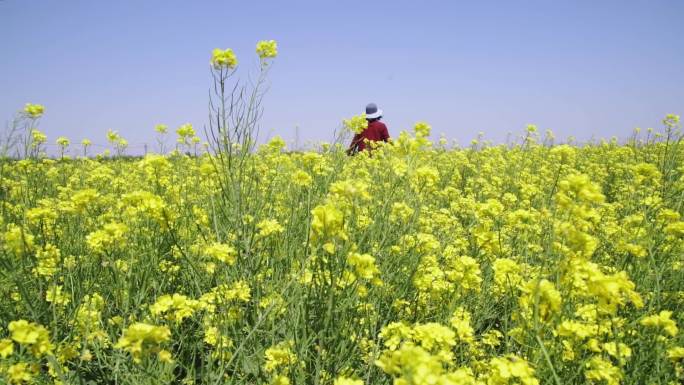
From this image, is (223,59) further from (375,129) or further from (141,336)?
(375,129)

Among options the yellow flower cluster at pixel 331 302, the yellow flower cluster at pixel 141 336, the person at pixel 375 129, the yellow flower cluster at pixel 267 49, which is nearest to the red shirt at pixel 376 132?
the person at pixel 375 129

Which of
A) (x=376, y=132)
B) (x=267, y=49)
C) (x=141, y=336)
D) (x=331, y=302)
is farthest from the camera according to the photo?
(x=376, y=132)

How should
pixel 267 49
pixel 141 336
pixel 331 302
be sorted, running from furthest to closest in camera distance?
pixel 267 49
pixel 331 302
pixel 141 336

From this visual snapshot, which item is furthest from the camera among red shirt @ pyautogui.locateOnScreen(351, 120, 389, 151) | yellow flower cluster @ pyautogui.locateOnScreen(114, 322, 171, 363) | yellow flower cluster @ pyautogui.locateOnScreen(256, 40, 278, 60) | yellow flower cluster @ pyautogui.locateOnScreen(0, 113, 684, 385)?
red shirt @ pyautogui.locateOnScreen(351, 120, 389, 151)

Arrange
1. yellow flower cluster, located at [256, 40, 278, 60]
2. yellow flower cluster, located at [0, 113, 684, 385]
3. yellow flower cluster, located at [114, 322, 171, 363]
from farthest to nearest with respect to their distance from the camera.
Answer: yellow flower cluster, located at [256, 40, 278, 60], yellow flower cluster, located at [0, 113, 684, 385], yellow flower cluster, located at [114, 322, 171, 363]

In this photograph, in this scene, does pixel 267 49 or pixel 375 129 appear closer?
pixel 267 49

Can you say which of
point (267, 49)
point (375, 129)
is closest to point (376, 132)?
point (375, 129)

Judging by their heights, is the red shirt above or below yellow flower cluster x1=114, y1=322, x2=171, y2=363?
above

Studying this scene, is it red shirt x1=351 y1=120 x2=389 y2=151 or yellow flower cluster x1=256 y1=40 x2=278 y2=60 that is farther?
red shirt x1=351 y1=120 x2=389 y2=151

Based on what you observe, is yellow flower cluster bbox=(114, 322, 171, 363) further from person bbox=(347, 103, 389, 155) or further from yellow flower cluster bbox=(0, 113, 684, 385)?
person bbox=(347, 103, 389, 155)

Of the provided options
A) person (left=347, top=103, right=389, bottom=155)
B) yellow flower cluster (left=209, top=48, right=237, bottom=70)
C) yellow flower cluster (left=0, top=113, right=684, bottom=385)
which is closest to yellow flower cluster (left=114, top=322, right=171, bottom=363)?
yellow flower cluster (left=0, top=113, right=684, bottom=385)

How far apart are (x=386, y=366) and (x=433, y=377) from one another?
15 cm

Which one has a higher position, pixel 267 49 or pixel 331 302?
pixel 267 49

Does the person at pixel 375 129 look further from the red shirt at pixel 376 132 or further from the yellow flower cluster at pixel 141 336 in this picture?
the yellow flower cluster at pixel 141 336
